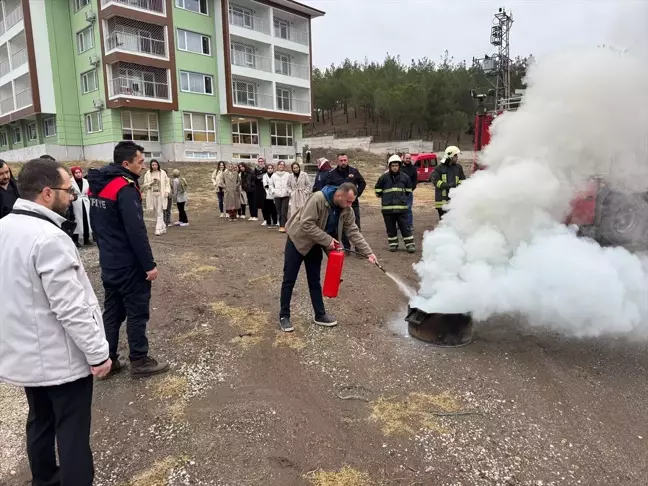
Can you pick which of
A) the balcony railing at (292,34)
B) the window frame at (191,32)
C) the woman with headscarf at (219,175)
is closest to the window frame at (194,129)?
the window frame at (191,32)

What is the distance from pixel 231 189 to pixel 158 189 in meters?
2.36

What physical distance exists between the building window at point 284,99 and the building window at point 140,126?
355 inches

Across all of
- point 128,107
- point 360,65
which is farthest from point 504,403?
point 360,65

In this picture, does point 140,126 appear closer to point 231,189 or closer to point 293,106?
point 293,106

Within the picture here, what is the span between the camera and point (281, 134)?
32875mm

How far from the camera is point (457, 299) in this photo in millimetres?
4223

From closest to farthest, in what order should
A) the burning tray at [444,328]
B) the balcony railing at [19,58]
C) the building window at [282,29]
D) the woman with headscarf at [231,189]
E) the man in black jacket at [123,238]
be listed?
the man in black jacket at [123,238] < the burning tray at [444,328] < the woman with headscarf at [231,189] < the balcony railing at [19,58] < the building window at [282,29]

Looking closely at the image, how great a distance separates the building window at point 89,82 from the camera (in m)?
25.6

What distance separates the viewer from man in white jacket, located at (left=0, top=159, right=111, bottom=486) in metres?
2.01

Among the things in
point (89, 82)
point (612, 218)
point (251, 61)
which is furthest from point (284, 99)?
point (612, 218)

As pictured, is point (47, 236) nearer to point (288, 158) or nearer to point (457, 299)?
point (457, 299)

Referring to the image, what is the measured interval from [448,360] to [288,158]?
29605 mm

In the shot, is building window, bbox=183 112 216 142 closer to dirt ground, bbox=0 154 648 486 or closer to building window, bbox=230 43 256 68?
building window, bbox=230 43 256 68

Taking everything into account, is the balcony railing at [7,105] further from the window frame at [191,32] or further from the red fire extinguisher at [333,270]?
the red fire extinguisher at [333,270]
